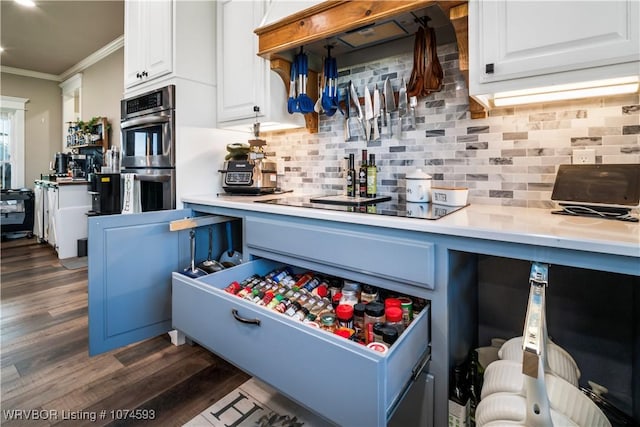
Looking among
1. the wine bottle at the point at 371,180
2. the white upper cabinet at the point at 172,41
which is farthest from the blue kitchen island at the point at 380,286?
the white upper cabinet at the point at 172,41

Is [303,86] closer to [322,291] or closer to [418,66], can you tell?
[418,66]

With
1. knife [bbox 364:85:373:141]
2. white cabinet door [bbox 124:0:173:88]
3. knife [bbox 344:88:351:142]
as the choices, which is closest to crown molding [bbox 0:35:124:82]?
white cabinet door [bbox 124:0:173:88]

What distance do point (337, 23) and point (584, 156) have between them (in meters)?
1.09

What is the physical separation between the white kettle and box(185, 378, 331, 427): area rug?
0.99 m

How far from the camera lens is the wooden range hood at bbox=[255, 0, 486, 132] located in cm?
116

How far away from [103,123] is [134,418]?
4219 millimetres

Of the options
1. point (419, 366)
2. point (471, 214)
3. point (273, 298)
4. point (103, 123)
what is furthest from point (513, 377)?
point (103, 123)

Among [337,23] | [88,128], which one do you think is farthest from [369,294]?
[88,128]

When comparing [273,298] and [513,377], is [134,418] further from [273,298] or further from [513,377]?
[513,377]

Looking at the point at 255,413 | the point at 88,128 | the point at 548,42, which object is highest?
the point at 88,128

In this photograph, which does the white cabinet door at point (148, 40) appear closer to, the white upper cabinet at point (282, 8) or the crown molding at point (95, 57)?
the white upper cabinet at point (282, 8)

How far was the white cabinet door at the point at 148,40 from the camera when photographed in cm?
189

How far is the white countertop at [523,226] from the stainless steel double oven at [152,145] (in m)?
1.02

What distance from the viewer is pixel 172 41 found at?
1860 millimetres
